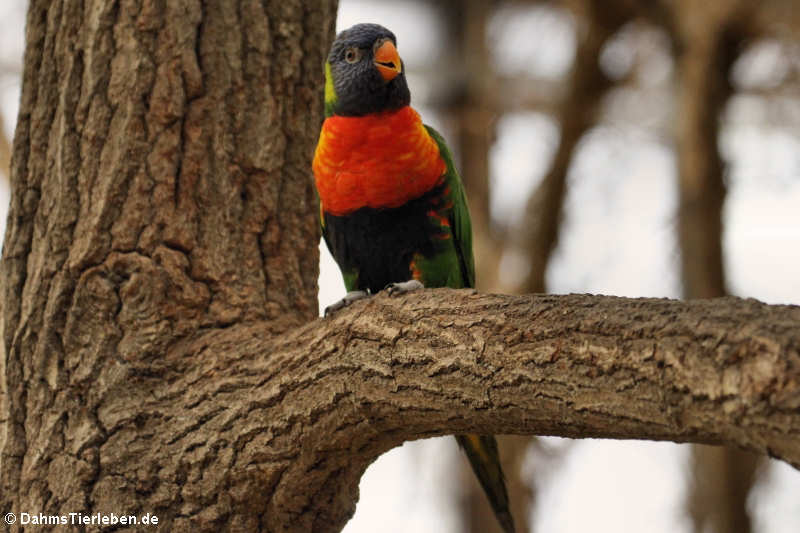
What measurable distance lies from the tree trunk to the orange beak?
26 cm

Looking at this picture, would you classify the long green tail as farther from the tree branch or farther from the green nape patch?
the green nape patch

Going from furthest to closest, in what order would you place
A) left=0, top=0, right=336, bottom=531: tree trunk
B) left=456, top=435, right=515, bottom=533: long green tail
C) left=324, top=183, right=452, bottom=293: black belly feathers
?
left=324, top=183, right=452, bottom=293: black belly feathers < left=456, top=435, right=515, bottom=533: long green tail < left=0, top=0, right=336, bottom=531: tree trunk

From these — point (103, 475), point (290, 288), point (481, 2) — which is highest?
point (481, 2)

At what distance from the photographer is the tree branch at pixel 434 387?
1.39 metres

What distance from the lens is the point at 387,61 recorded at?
2.70 metres

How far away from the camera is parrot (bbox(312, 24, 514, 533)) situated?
2.57m

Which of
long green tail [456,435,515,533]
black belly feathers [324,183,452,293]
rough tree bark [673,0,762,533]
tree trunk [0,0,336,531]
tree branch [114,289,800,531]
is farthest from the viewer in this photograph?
rough tree bark [673,0,762,533]

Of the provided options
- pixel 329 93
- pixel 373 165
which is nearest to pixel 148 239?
pixel 373 165

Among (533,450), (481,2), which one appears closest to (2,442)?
(533,450)

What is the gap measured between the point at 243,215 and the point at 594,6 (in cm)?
200

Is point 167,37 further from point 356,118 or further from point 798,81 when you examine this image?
point 798,81

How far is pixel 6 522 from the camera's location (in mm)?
2254

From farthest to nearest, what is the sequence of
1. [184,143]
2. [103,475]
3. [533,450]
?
[533,450] < [184,143] < [103,475]

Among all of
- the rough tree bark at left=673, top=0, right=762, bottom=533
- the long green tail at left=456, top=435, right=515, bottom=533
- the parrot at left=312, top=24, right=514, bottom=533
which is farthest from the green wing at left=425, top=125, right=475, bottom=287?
the rough tree bark at left=673, top=0, right=762, bottom=533
